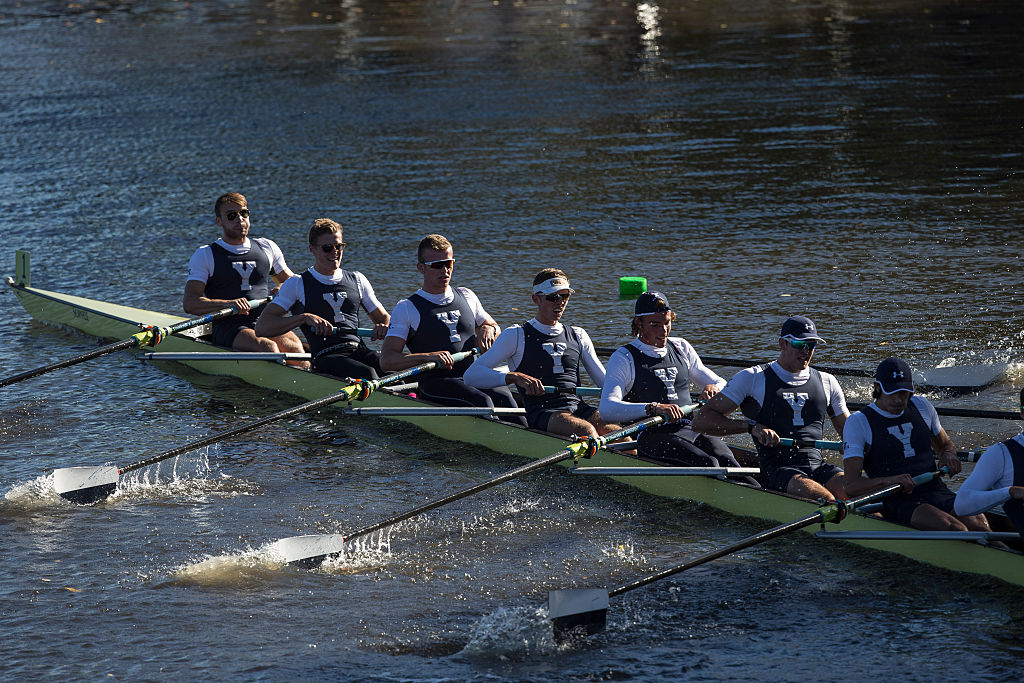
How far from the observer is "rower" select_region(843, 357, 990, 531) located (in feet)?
27.8

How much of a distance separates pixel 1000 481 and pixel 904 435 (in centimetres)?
76

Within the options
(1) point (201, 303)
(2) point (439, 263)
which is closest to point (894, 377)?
(2) point (439, 263)

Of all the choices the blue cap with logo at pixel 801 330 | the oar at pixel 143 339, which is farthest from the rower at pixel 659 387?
the oar at pixel 143 339

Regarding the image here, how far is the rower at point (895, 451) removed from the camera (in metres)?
8.48

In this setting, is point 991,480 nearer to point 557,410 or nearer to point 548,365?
point 557,410

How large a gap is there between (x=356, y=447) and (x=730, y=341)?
14.5 feet

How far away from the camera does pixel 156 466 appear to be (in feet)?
36.2

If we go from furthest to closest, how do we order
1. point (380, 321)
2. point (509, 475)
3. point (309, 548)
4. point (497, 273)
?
point (497, 273) → point (380, 321) → point (509, 475) → point (309, 548)

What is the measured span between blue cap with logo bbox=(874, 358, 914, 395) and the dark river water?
1262mm

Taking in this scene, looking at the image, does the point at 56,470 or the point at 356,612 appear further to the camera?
the point at 56,470

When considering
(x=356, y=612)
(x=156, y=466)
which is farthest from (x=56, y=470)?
(x=356, y=612)

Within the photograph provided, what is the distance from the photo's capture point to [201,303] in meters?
13.2

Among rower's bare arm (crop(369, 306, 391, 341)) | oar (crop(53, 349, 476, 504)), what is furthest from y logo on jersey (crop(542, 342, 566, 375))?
rower's bare arm (crop(369, 306, 391, 341))

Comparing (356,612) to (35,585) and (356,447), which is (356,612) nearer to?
(35,585)
